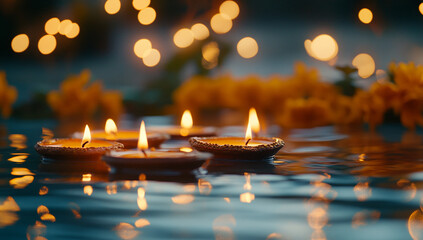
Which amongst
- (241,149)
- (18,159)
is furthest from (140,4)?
(241,149)

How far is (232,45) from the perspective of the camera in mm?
3102

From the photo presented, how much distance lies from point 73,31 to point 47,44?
27 centimetres

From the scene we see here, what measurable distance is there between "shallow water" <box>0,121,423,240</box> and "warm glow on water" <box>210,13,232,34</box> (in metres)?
2.06

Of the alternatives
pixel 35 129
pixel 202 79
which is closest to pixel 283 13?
pixel 202 79

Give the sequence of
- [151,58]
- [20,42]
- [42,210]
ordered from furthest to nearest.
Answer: [151,58], [20,42], [42,210]

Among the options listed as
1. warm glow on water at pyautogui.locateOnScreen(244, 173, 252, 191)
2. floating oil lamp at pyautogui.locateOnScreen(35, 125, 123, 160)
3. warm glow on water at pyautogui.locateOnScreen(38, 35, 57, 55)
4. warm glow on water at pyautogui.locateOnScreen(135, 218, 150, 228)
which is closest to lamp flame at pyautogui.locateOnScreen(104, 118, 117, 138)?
floating oil lamp at pyautogui.locateOnScreen(35, 125, 123, 160)

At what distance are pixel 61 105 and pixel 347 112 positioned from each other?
1073mm

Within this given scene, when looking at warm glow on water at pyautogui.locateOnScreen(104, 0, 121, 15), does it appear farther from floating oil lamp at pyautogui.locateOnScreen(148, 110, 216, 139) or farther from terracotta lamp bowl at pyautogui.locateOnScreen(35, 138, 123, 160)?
terracotta lamp bowl at pyautogui.locateOnScreen(35, 138, 123, 160)

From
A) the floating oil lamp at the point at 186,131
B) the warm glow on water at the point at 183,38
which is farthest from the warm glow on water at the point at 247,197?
the warm glow on water at the point at 183,38

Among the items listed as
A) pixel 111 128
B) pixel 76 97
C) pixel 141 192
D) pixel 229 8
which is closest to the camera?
pixel 141 192

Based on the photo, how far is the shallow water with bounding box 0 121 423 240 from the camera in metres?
0.68

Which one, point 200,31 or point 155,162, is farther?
point 200,31

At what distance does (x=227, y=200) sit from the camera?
0.84 m

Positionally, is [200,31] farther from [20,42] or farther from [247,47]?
[20,42]
